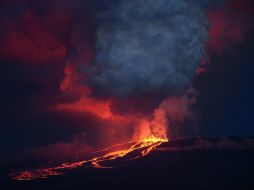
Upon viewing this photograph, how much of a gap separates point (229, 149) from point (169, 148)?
11511 millimetres

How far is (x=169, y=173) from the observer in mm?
58250

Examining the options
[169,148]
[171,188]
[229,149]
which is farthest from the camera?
[229,149]

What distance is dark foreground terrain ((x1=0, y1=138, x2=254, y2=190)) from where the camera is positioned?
5203cm

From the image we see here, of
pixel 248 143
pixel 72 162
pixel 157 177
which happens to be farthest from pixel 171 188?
pixel 248 143

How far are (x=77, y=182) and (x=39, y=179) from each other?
4992mm

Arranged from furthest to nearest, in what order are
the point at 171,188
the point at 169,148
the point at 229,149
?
the point at 229,149, the point at 169,148, the point at 171,188

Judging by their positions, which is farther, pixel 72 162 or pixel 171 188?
pixel 72 162

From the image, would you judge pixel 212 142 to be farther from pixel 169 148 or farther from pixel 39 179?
pixel 39 179

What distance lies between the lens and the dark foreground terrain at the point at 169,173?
2048 inches

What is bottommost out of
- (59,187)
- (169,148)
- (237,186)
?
(237,186)

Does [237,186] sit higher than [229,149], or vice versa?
[229,149]

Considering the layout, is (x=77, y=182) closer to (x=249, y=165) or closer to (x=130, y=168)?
(x=130, y=168)

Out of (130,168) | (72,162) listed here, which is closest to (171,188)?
(130,168)

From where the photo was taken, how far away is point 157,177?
55469 mm
